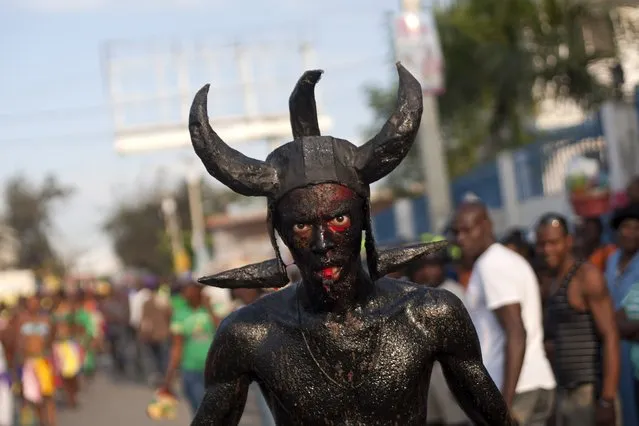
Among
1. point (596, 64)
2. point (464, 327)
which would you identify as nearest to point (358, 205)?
point (464, 327)

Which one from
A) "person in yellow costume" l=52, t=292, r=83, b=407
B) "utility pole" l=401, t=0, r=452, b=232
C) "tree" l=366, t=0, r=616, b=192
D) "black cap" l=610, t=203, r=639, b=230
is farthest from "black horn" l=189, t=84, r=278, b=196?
"tree" l=366, t=0, r=616, b=192

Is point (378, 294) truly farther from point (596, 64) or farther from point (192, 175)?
point (192, 175)

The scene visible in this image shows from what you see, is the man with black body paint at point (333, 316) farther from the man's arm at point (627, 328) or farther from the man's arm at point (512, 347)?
the man's arm at point (627, 328)

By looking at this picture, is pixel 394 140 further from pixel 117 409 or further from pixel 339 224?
pixel 117 409

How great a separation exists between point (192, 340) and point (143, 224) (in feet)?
228

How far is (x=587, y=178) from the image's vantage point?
557 inches

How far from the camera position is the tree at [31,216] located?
73.1 m

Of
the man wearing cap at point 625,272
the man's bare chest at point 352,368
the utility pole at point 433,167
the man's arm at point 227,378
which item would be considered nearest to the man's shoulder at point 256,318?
the man's arm at point 227,378

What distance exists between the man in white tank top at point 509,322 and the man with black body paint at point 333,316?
292cm

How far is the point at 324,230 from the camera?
3254mm

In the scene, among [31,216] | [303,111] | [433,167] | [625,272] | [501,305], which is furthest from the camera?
[31,216]

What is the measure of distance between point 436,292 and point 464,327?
12 cm

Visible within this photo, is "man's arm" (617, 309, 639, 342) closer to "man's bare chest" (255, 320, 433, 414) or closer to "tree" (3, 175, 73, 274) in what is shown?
"man's bare chest" (255, 320, 433, 414)

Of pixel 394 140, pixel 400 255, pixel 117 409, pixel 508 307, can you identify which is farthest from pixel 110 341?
pixel 394 140
